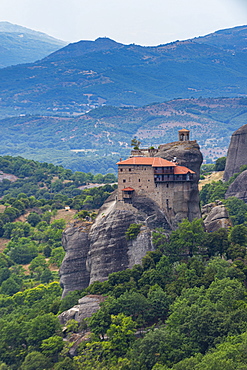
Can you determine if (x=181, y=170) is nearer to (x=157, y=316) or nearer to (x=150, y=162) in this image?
(x=150, y=162)

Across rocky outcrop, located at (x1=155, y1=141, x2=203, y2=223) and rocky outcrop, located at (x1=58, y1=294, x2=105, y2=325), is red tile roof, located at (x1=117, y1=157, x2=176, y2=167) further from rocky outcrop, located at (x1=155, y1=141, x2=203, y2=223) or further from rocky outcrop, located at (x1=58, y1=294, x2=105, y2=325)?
rocky outcrop, located at (x1=58, y1=294, x2=105, y2=325)

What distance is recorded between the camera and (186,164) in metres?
96.7

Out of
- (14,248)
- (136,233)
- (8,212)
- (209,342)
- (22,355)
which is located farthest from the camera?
(8,212)

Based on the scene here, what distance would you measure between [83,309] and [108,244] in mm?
11539

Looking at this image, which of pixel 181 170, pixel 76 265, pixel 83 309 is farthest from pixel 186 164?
pixel 83 309

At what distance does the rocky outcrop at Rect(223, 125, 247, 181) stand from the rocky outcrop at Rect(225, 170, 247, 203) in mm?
12554

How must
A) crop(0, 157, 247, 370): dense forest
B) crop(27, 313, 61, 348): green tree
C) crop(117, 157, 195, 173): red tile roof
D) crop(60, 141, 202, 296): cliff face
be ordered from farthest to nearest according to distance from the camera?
crop(117, 157, 195, 173): red tile roof → crop(60, 141, 202, 296): cliff face → crop(27, 313, 61, 348): green tree → crop(0, 157, 247, 370): dense forest

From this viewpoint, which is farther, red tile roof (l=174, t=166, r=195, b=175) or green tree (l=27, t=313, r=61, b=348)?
red tile roof (l=174, t=166, r=195, b=175)

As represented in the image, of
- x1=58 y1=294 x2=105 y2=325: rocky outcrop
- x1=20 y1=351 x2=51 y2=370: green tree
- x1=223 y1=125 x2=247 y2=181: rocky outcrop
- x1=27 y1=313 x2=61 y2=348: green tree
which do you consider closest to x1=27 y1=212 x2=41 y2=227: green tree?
x1=223 y1=125 x2=247 y2=181: rocky outcrop

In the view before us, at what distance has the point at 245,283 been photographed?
8350 cm

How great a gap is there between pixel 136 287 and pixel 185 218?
42.3 ft

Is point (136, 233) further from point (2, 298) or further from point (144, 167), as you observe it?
point (2, 298)

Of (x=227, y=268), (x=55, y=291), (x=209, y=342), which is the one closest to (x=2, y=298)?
(x=55, y=291)

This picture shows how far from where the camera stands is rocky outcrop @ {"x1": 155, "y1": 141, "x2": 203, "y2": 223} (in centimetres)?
9344
